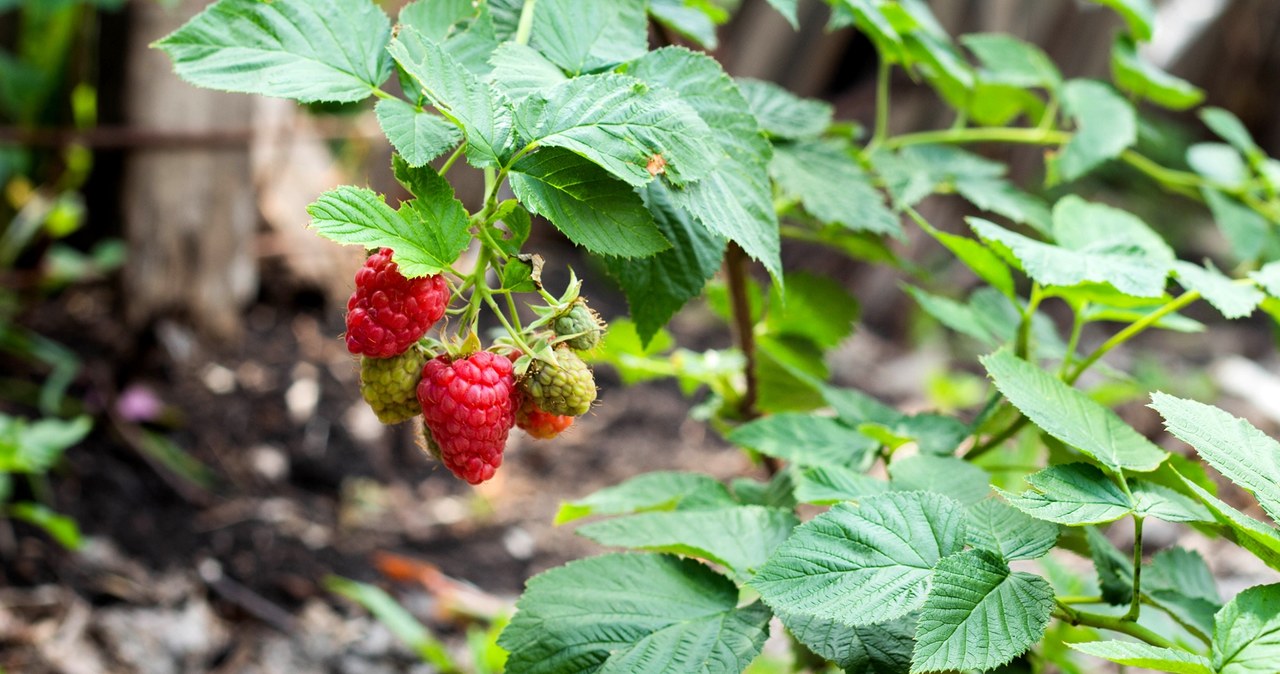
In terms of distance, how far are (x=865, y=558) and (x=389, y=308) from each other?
0.33 meters

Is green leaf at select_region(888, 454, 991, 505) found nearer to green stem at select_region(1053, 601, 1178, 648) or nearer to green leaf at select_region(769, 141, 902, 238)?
green stem at select_region(1053, 601, 1178, 648)

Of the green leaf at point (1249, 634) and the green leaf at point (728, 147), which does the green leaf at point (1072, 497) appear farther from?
the green leaf at point (728, 147)

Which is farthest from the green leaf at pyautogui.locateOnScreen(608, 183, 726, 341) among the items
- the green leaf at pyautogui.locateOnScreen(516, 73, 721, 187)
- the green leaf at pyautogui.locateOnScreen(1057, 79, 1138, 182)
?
the green leaf at pyautogui.locateOnScreen(1057, 79, 1138, 182)

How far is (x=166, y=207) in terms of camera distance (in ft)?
7.39

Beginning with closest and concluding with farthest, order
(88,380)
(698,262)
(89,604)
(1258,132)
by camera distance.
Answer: (698,262)
(89,604)
(88,380)
(1258,132)

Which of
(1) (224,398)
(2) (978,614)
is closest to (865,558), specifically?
(2) (978,614)

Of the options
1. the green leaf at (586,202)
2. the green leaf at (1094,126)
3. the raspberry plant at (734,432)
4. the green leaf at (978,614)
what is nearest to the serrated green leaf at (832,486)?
the raspberry plant at (734,432)

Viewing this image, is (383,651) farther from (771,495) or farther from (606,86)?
(606,86)

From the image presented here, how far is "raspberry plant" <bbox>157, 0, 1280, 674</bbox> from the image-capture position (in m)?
0.58

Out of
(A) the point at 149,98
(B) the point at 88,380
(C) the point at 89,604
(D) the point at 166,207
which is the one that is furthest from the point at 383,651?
(A) the point at 149,98

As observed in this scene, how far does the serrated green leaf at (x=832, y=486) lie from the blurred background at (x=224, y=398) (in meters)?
0.98

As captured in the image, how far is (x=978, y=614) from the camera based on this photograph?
0.59 meters

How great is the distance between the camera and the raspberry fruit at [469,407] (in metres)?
0.62

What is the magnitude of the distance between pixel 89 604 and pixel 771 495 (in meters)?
A: 1.41
